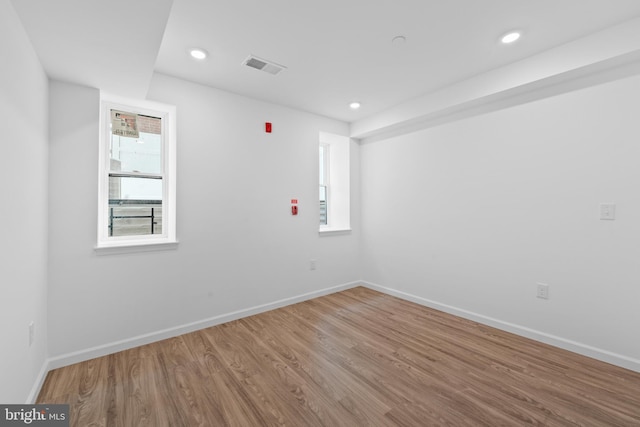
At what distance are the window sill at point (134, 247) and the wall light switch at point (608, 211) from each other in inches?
156

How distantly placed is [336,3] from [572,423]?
307 cm

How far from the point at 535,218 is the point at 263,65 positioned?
3.08 m

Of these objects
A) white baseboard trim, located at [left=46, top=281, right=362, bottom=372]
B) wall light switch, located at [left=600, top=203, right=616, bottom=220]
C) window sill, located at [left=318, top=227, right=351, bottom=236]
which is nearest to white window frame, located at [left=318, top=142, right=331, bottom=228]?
window sill, located at [left=318, top=227, right=351, bottom=236]

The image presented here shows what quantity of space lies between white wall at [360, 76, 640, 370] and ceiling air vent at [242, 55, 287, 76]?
2.06 m

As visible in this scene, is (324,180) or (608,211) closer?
(608,211)

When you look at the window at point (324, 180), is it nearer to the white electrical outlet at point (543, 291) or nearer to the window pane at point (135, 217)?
the window pane at point (135, 217)

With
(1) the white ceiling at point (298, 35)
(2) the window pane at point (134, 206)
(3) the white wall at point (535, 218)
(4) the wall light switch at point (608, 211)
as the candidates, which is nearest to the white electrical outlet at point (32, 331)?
(2) the window pane at point (134, 206)

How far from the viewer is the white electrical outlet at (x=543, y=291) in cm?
268

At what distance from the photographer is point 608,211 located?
7.72ft

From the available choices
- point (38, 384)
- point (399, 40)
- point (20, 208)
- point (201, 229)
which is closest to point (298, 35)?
point (399, 40)

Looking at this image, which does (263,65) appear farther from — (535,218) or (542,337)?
(542,337)

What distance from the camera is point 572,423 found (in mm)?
1667

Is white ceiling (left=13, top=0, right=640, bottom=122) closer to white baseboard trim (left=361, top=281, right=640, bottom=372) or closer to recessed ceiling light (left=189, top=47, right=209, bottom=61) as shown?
recessed ceiling light (left=189, top=47, right=209, bottom=61)

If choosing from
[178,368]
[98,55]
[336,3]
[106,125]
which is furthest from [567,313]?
[106,125]
